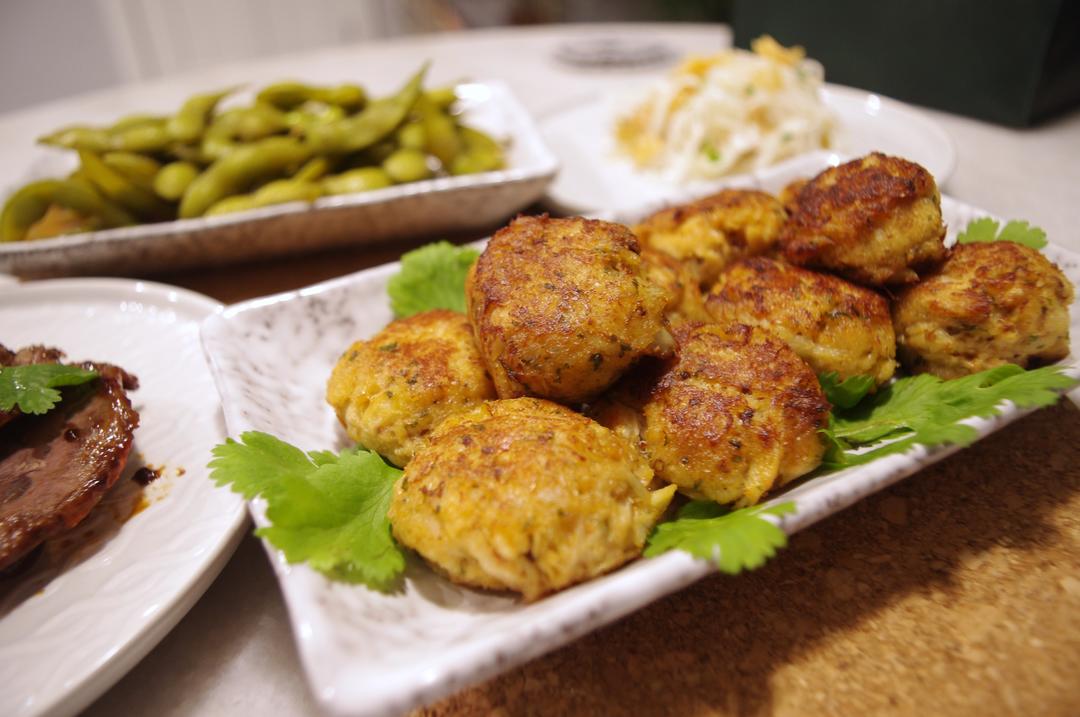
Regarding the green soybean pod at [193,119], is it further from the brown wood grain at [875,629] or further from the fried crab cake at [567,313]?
the brown wood grain at [875,629]

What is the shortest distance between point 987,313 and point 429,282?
1323 millimetres

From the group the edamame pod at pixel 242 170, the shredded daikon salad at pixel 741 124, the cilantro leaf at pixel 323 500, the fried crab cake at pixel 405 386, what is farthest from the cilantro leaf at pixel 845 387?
the edamame pod at pixel 242 170

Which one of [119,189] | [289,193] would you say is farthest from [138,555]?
[119,189]

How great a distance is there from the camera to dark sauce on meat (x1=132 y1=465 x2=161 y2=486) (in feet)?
5.25

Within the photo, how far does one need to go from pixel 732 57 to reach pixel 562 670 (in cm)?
314

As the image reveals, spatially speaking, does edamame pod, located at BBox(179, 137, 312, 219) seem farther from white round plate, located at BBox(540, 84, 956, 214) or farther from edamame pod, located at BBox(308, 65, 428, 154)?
white round plate, located at BBox(540, 84, 956, 214)

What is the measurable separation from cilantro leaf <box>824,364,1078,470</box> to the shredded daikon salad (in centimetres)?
185

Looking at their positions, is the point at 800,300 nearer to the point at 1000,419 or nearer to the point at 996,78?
the point at 1000,419

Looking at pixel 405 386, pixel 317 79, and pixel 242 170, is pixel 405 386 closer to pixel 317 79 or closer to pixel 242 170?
pixel 242 170

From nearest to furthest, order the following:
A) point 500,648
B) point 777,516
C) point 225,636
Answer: point 500,648
point 777,516
point 225,636

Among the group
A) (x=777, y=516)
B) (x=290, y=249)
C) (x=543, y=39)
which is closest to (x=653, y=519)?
(x=777, y=516)

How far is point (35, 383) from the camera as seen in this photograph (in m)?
1.58

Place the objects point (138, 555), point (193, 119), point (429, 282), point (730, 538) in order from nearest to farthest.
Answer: point (730, 538) → point (138, 555) → point (429, 282) → point (193, 119)

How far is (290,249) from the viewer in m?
2.67
